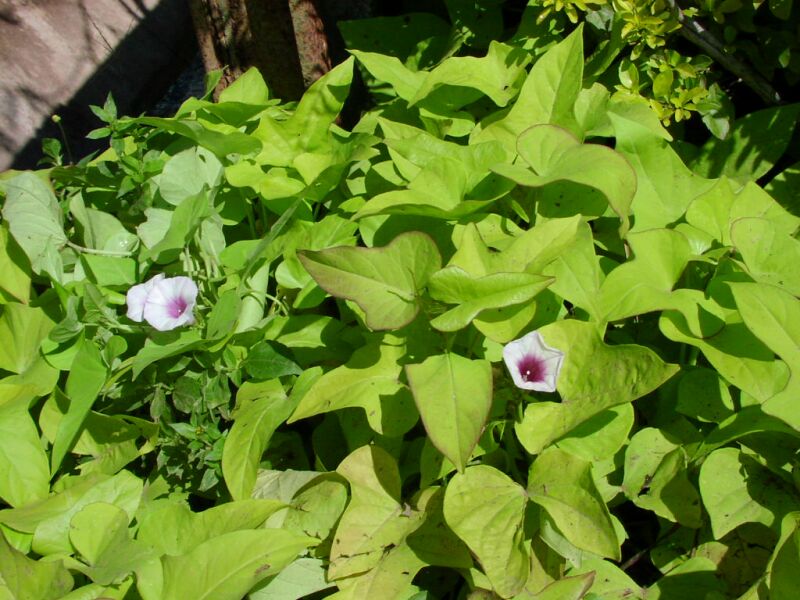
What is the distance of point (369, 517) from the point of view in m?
1.41

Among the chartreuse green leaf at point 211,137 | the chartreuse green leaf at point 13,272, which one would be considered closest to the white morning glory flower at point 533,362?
the chartreuse green leaf at point 211,137

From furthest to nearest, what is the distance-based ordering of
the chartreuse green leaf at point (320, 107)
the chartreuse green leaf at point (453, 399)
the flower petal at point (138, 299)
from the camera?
the chartreuse green leaf at point (320, 107), the flower petal at point (138, 299), the chartreuse green leaf at point (453, 399)

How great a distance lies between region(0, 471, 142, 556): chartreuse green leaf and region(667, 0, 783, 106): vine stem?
151cm

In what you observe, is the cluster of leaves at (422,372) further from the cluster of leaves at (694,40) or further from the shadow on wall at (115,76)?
the shadow on wall at (115,76)

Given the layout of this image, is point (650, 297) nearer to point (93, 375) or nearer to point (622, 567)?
point (622, 567)

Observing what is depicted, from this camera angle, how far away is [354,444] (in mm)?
1541

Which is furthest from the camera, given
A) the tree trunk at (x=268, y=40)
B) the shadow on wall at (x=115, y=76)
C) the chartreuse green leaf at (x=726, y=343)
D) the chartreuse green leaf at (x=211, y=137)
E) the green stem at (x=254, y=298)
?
the shadow on wall at (x=115, y=76)

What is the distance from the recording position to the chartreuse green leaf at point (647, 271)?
1.42 metres

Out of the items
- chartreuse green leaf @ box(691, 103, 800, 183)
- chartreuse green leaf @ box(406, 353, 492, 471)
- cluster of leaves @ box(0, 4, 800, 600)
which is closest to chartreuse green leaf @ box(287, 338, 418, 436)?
cluster of leaves @ box(0, 4, 800, 600)

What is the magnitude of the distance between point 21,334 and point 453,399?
998 millimetres

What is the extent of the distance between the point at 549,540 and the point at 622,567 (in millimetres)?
283

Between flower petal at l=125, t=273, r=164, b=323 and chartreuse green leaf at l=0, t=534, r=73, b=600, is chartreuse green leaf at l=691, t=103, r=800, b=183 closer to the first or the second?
flower petal at l=125, t=273, r=164, b=323

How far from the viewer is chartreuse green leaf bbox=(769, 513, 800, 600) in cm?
123

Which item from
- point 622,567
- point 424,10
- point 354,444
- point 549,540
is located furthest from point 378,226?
point 424,10
